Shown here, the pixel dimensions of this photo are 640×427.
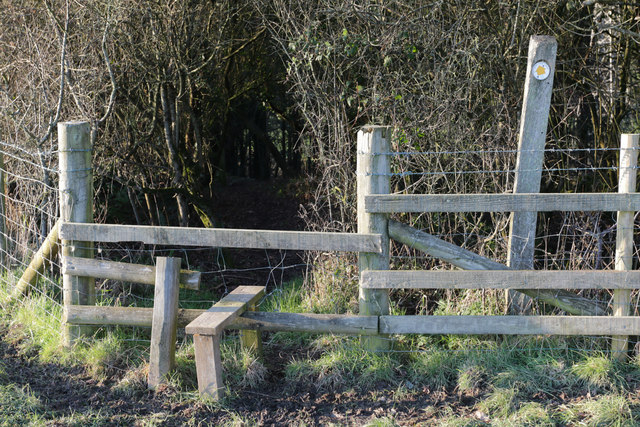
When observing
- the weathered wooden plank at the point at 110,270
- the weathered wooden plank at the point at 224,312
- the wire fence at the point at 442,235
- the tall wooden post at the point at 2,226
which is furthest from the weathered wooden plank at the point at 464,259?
the tall wooden post at the point at 2,226

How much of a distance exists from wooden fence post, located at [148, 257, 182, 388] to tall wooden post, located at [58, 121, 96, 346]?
0.88 metres

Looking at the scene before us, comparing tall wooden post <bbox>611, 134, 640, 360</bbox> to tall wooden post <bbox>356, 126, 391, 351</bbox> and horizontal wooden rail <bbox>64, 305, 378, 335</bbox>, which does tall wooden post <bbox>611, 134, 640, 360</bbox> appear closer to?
tall wooden post <bbox>356, 126, 391, 351</bbox>

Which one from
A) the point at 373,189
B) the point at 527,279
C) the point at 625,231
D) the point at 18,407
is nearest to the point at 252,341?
the point at 373,189

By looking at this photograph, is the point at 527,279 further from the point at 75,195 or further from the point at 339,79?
the point at 75,195

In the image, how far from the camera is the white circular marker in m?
4.55

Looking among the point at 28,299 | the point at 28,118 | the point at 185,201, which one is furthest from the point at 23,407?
the point at 185,201

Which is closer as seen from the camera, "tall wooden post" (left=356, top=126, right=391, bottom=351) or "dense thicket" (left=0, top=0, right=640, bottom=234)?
"tall wooden post" (left=356, top=126, right=391, bottom=351)

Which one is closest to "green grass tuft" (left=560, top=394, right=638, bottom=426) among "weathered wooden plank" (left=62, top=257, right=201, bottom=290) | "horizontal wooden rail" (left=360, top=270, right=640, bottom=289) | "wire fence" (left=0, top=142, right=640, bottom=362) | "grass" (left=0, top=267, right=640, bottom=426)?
"grass" (left=0, top=267, right=640, bottom=426)

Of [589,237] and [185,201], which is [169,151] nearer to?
[185,201]

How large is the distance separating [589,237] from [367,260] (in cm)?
216

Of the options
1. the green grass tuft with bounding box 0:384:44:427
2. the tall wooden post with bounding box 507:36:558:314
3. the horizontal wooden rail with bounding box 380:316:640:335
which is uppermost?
the tall wooden post with bounding box 507:36:558:314

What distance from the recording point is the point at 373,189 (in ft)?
14.9

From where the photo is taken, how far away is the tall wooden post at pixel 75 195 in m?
4.86

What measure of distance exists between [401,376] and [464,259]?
94 centimetres
